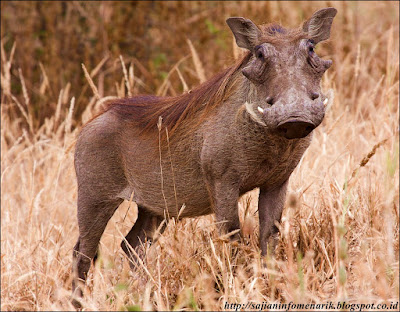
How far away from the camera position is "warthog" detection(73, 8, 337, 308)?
2840 millimetres

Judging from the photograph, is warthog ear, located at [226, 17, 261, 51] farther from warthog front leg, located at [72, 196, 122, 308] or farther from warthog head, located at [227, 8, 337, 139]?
warthog front leg, located at [72, 196, 122, 308]

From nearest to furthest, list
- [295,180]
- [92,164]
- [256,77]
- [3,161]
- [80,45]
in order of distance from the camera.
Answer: [256,77] < [92,164] < [295,180] < [3,161] < [80,45]

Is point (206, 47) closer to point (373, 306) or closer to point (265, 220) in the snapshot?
point (265, 220)

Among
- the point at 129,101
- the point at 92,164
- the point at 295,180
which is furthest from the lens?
the point at 295,180

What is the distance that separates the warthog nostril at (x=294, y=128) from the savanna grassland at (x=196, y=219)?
0.28m

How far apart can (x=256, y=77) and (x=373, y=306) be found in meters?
1.06

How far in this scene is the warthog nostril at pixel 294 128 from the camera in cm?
264

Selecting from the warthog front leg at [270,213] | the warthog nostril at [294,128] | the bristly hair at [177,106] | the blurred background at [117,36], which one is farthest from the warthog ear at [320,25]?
the blurred background at [117,36]

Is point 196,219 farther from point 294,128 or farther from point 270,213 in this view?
point 294,128

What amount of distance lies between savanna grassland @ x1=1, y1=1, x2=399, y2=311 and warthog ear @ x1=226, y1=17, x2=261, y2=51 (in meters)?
0.44

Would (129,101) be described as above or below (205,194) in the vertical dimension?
above

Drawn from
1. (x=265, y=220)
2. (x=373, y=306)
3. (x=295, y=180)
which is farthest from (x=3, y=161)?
(x=373, y=306)

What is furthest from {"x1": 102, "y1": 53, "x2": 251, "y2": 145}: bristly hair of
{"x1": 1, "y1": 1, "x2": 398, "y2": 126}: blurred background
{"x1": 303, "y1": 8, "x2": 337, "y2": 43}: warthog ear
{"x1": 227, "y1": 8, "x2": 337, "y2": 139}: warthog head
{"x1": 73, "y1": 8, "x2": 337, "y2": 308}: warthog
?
{"x1": 1, "y1": 1, "x2": 398, "y2": 126}: blurred background

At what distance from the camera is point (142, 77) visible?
752 centimetres
